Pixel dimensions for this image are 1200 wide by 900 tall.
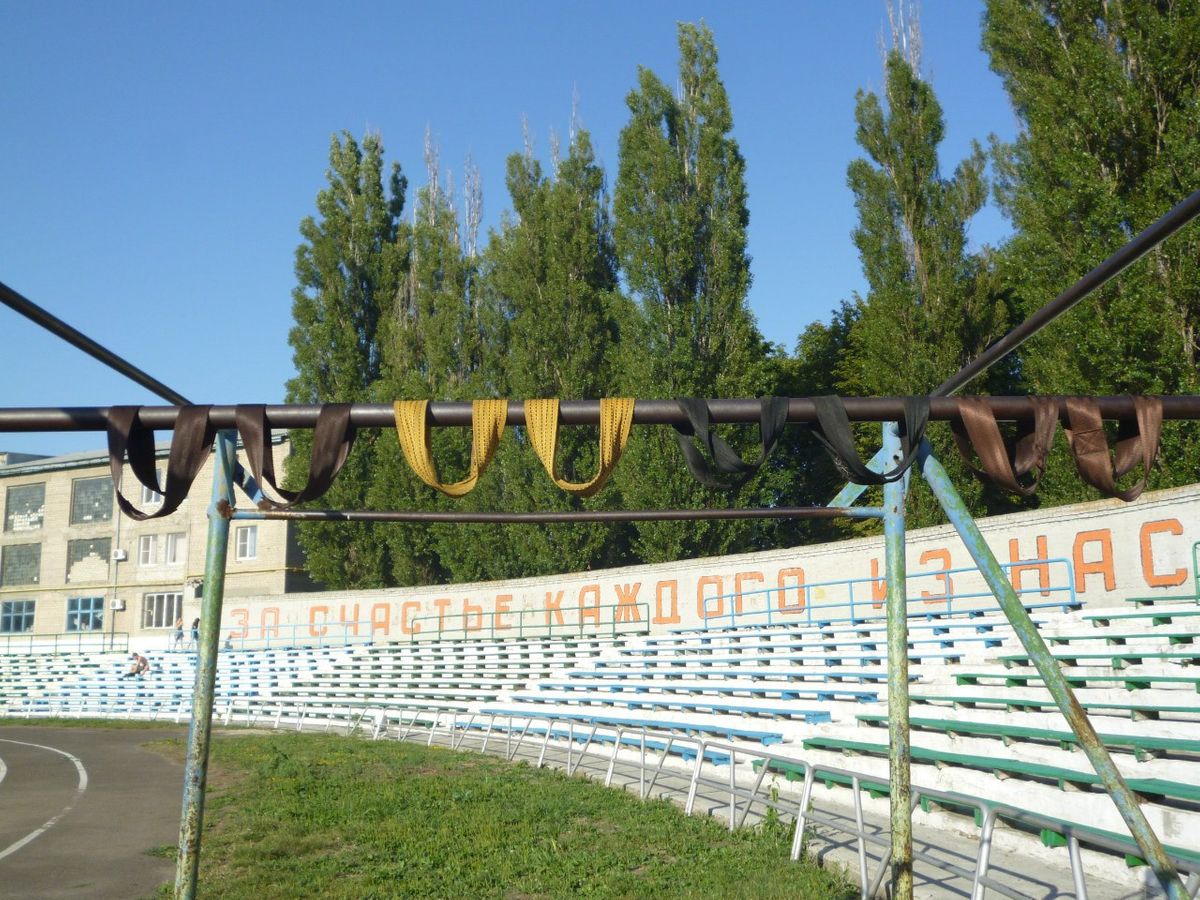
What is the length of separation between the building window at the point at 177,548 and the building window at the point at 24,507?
9.11m

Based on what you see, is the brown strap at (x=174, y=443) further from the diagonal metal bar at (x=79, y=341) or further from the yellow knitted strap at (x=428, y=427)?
the yellow knitted strap at (x=428, y=427)

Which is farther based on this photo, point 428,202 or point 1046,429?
point 428,202

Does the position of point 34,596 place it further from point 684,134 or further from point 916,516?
point 916,516

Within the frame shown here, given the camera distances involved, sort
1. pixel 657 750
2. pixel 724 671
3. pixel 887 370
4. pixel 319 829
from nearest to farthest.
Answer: pixel 319 829
pixel 657 750
pixel 724 671
pixel 887 370

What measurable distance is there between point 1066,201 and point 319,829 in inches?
714

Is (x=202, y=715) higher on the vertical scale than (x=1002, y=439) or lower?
lower

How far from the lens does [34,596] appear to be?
51.0 meters

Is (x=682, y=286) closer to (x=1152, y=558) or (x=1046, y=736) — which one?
Result: (x=1152, y=558)

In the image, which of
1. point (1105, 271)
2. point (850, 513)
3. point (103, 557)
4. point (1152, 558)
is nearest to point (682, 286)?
point (1152, 558)

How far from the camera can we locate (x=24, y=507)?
52.1 m

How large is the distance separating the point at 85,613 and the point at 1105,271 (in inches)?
2101

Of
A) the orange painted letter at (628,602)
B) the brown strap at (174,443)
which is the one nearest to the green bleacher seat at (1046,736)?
the brown strap at (174,443)

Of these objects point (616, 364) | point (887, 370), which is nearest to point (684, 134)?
point (616, 364)

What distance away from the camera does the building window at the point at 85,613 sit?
160 feet
